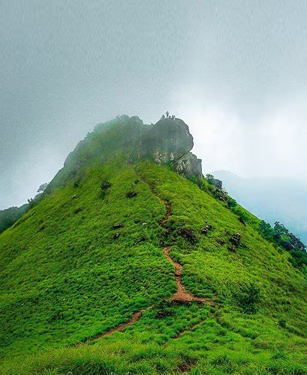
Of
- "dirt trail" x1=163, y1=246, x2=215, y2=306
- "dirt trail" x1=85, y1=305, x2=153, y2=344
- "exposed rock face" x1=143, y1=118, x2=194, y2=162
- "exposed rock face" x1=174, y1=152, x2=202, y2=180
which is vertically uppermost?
"exposed rock face" x1=143, y1=118, x2=194, y2=162

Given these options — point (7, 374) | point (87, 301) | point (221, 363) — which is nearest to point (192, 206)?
point (87, 301)

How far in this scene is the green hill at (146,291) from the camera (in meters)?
14.1

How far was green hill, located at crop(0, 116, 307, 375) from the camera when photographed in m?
14.1

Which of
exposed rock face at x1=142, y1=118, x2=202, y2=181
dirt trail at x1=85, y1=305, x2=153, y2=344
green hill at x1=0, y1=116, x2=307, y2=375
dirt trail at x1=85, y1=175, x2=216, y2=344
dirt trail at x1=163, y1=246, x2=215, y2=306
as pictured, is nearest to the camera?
green hill at x1=0, y1=116, x2=307, y2=375

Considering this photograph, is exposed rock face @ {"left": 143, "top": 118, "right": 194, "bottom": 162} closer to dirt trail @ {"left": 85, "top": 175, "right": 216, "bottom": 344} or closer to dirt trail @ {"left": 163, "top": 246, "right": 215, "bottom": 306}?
dirt trail @ {"left": 85, "top": 175, "right": 216, "bottom": 344}

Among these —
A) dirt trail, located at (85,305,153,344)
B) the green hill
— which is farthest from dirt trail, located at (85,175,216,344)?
the green hill

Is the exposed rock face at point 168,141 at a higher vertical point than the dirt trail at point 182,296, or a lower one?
higher

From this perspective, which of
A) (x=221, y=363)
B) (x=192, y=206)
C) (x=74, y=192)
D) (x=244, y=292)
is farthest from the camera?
(x=74, y=192)

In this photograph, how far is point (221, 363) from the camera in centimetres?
1384

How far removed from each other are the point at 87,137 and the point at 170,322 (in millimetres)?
132347

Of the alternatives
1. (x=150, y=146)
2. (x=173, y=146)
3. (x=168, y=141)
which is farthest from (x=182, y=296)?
(x=150, y=146)

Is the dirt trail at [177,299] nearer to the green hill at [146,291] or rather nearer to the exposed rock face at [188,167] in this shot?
the green hill at [146,291]

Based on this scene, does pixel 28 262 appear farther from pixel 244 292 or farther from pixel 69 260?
pixel 244 292

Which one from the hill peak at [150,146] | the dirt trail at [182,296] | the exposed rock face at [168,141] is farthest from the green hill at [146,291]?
the exposed rock face at [168,141]
